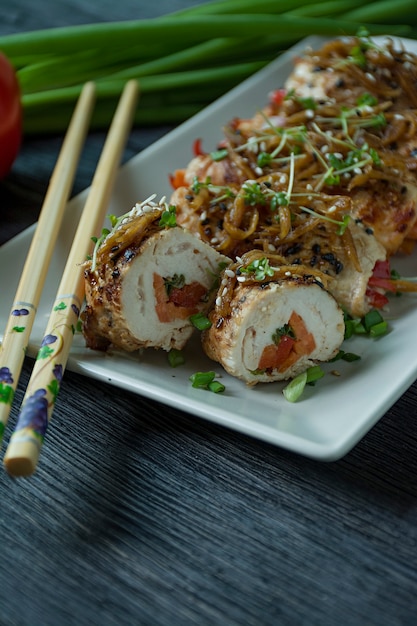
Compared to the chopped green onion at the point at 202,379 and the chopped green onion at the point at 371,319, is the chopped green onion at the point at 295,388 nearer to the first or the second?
the chopped green onion at the point at 202,379

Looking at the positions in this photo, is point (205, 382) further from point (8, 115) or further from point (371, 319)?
point (8, 115)

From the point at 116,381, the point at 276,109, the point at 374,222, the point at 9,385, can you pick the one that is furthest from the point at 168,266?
the point at 276,109

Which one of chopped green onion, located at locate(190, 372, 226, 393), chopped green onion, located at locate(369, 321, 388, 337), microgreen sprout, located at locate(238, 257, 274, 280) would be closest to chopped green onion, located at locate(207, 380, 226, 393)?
chopped green onion, located at locate(190, 372, 226, 393)

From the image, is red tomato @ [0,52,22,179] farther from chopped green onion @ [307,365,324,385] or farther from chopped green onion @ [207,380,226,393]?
chopped green onion @ [307,365,324,385]

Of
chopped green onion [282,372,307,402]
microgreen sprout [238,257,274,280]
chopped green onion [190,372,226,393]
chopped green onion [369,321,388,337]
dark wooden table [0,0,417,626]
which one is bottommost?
Answer: dark wooden table [0,0,417,626]

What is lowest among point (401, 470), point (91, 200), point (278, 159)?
point (401, 470)

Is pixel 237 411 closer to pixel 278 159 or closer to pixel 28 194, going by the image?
pixel 278 159

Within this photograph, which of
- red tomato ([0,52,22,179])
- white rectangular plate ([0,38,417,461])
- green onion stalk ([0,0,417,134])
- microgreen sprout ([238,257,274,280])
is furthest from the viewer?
green onion stalk ([0,0,417,134])

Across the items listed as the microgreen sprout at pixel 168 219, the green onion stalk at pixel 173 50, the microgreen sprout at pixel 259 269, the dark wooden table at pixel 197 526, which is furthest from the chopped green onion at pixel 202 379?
the green onion stalk at pixel 173 50
